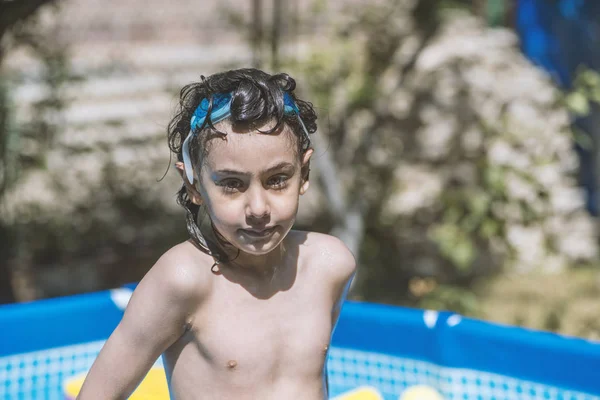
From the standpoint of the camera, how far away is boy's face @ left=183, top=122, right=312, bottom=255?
1.74 m

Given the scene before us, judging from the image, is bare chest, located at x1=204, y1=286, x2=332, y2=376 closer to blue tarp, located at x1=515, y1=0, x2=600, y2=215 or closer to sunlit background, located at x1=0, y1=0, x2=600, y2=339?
sunlit background, located at x1=0, y1=0, x2=600, y2=339

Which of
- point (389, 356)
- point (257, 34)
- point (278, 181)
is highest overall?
point (257, 34)

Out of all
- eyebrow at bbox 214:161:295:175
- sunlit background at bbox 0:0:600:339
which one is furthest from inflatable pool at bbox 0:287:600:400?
eyebrow at bbox 214:161:295:175

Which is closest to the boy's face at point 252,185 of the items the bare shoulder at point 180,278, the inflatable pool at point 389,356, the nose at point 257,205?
the nose at point 257,205

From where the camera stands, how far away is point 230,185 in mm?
1764

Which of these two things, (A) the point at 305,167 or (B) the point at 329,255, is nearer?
(A) the point at 305,167

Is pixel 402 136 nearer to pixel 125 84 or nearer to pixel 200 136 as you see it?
pixel 125 84

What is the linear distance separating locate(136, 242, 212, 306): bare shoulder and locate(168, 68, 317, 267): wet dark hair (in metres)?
0.05

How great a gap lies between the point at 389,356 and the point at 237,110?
75.5 inches

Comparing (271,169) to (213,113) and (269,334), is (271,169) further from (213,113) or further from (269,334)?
(269,334)

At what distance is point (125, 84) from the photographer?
6059mm

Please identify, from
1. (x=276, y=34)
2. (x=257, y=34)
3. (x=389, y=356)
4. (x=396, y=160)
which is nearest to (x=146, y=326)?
(x=389, y=356)

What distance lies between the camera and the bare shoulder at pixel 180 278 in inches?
71.1

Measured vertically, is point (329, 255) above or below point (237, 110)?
below
